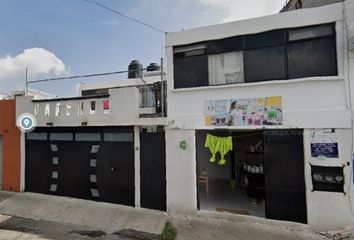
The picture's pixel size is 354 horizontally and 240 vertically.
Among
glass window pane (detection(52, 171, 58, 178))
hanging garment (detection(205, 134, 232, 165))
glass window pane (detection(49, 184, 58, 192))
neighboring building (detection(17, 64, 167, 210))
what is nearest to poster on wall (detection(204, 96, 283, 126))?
hanging garment (detection(205, 134, 232, 165))

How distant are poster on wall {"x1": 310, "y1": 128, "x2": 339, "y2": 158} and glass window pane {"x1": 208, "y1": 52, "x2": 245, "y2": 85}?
2.65 metres

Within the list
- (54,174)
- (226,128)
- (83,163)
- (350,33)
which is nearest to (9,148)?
(54,174)

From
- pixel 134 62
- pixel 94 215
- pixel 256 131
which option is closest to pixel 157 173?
pixel 94 215

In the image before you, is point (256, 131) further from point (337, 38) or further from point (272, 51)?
point (337, 38)

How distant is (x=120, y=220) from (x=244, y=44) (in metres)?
6.87

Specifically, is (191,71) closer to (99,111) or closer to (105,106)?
(105,106)

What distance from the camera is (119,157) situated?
9891 mm

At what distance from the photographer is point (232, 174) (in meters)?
12.3

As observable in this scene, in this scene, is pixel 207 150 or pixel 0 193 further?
pixel 0 193

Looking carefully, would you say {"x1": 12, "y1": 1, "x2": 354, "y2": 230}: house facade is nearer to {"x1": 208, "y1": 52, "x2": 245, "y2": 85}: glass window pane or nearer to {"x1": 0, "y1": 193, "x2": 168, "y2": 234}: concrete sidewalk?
{"x1": 208, "y1": 52, "x2": 245, "y2": 85}: glass window pane

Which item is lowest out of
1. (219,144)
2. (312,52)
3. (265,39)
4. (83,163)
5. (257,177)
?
(257,177)

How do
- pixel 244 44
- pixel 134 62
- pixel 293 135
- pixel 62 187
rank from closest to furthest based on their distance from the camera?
1. pixel 293 135
2. pixel 244 44
3. pixel 62 187
4. pixel 134 62

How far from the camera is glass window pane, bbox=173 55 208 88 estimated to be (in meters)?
8.79

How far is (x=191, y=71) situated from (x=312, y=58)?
12.0 ft
